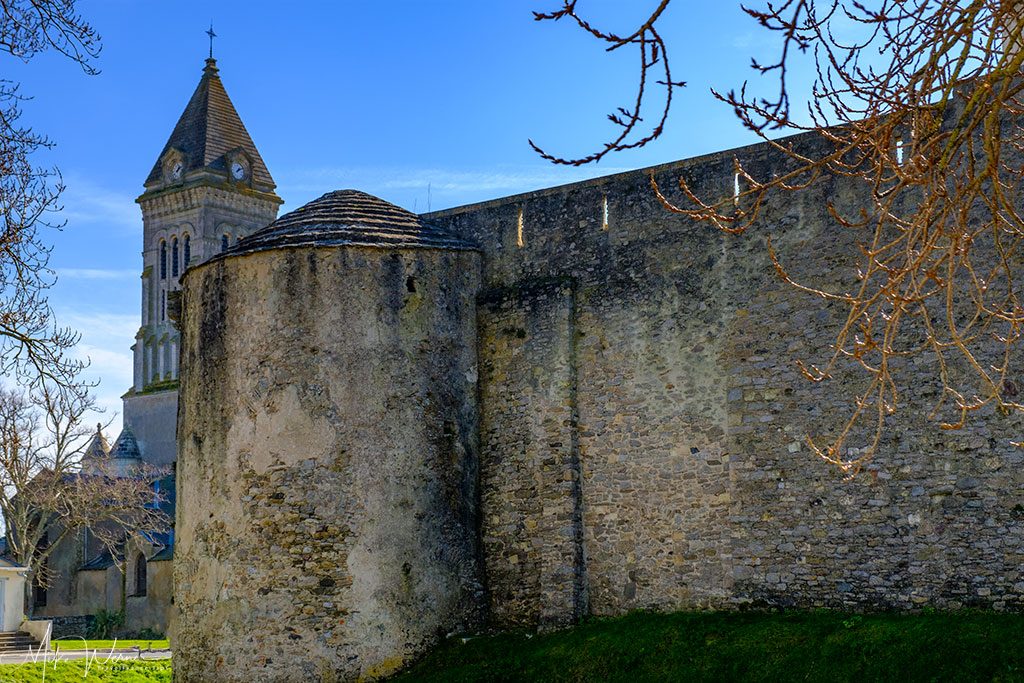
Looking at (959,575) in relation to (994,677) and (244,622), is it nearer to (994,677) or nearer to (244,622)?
(994,677)

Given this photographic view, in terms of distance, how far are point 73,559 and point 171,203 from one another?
25434mm

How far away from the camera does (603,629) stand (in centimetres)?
1435

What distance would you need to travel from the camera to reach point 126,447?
56.5 m

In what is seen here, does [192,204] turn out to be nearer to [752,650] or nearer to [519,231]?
[519,231]

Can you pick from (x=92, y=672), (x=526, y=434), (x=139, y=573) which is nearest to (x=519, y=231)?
(x=526, y=434)

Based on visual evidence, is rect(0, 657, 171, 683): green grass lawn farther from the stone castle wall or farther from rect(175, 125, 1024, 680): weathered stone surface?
the stone castle wall

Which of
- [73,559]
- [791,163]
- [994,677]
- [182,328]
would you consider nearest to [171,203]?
[73,559]

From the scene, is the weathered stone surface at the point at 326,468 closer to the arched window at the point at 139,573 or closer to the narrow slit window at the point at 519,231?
the narrow slit window at the point at 519,231

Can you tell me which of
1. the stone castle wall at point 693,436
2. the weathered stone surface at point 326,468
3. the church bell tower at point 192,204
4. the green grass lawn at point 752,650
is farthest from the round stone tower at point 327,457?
the church bell tower at point 192,204

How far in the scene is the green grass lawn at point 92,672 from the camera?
18875 mm

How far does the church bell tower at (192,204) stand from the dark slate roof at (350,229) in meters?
48.7

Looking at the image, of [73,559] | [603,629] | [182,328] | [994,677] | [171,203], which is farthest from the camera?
[171,203]

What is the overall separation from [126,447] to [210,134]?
62.5 ft

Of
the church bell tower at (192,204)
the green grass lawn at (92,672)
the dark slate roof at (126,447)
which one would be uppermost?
the church bell tower at (192,204)
